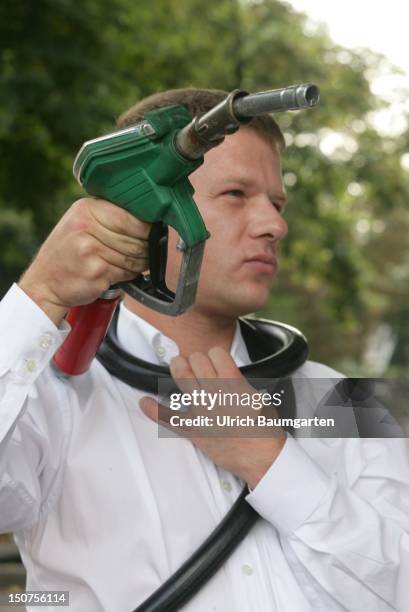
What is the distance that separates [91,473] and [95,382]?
234mm

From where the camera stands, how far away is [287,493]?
170 cm

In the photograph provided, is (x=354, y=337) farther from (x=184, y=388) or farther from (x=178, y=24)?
(x=184, y=388)

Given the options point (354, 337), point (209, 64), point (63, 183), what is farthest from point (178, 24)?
point (354, 337)

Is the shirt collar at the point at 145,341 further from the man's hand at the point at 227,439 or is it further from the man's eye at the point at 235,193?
the man's eye at the point at 235,193

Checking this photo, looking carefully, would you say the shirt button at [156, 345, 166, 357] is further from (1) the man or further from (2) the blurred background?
(2) the blurred background

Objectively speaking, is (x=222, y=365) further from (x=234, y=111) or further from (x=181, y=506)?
(x=234, y=111)

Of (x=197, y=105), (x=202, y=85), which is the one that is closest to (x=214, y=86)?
(x=202, y=85)

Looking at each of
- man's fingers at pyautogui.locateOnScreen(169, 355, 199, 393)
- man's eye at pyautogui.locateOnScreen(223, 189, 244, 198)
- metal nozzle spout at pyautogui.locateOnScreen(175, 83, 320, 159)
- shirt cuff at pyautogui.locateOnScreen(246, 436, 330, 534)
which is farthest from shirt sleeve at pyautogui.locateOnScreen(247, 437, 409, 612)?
metal nozzle spout at pyautogui.locateOnScreen(175, 83, 320, 159)

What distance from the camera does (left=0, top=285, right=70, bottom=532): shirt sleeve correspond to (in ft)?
4.51

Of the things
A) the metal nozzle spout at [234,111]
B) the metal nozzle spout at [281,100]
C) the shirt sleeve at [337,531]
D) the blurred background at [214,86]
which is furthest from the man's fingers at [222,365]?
the blurred background at [214,86]

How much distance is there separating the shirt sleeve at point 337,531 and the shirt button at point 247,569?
0.10 m

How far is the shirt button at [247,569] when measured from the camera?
169cm

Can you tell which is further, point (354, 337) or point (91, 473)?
point (354, 337)

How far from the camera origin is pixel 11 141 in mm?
6918
